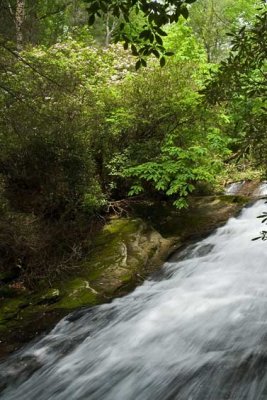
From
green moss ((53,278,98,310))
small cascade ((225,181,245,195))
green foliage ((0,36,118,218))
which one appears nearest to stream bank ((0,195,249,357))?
green moss ((53,278,98,310))

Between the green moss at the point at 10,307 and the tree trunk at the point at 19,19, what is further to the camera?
the tree trunk at the point at 19,19

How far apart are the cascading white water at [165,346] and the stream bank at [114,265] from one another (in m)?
0.33

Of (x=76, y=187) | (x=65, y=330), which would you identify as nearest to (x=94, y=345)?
(x=65, y=330)

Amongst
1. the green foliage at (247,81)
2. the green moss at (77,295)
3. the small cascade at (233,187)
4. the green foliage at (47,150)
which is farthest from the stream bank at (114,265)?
the green foliage at (247,81)

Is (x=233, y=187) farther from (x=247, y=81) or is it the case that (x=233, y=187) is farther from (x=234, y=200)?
(x=247, y=81)

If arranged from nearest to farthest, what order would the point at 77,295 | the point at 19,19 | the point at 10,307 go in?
the point at 10,307 → the point at 77,295 → the point at 19,19

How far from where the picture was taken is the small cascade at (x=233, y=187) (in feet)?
52.5

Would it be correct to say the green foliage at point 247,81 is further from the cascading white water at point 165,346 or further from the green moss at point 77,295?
the green moss at point 77,295

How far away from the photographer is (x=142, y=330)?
652cm

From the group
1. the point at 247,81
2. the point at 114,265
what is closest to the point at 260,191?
the point at 114,265

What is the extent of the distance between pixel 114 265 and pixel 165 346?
9.22 feet

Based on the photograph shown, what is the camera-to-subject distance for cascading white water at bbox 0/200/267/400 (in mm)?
4934

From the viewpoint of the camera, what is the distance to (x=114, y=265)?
28.0 feet

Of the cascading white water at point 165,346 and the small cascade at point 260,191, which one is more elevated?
the small cascade at point 260,191
